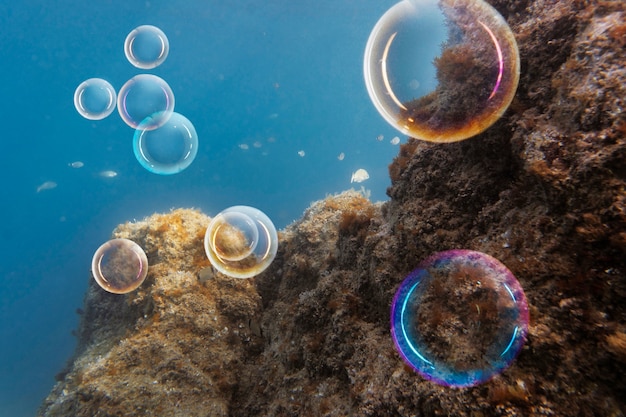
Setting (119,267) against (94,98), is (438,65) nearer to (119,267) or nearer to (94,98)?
(119,267)

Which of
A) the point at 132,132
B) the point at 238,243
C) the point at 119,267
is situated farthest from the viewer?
the point at 132,132

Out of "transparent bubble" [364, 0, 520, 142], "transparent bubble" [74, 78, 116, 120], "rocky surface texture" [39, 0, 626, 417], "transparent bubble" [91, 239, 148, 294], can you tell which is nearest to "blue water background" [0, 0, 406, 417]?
"transparent bubble" [74, 78, 116, 120]

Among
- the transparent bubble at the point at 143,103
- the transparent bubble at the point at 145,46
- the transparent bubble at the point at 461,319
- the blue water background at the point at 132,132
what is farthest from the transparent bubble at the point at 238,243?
the blue water background at the point at 132,132

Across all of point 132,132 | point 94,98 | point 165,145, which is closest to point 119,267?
point 165,145

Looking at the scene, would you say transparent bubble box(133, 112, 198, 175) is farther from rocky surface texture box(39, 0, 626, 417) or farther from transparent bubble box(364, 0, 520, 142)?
transparent bubble box(364, 0, 520, 142)

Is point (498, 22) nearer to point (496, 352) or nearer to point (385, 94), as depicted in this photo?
point (385, 94)
